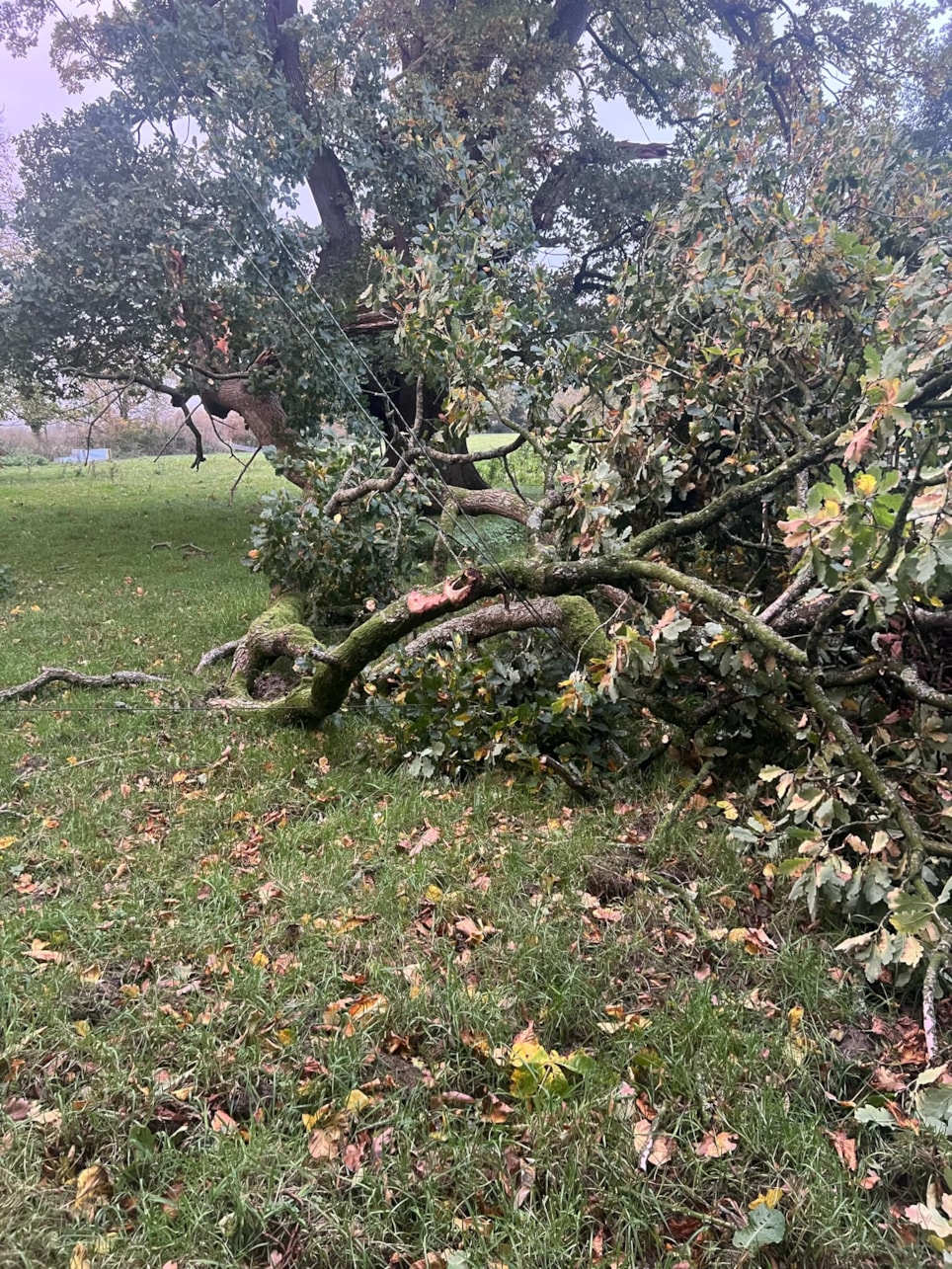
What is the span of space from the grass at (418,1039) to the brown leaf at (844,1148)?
0.03 metres

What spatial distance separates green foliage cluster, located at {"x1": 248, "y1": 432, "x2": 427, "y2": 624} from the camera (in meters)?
4.90

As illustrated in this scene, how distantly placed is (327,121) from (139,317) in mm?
2687

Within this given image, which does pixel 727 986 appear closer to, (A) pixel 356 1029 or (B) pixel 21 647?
(A) pixel 356 1029

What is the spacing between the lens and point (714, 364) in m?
3.60

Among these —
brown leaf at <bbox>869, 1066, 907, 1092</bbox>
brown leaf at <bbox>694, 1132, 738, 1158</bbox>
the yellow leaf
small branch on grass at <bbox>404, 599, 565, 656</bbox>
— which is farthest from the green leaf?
small branch on grass at <bbox>404, 599, 565, 656</bbox>

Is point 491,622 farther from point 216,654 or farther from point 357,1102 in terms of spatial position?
point 357,1102

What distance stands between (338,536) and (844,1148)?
4.19 m

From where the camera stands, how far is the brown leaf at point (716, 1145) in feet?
4.76

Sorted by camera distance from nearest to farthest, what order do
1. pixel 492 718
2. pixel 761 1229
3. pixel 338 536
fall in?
1. pixel 761 1229
2. pixel 492 718
3. pixel 338 536

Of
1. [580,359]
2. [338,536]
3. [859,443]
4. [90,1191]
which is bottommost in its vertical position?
[90,1191]

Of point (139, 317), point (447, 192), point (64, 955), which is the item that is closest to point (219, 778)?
point (64, 955)

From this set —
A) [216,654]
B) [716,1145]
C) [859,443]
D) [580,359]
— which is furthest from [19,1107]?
[580,359]

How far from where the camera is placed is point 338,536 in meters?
4.90

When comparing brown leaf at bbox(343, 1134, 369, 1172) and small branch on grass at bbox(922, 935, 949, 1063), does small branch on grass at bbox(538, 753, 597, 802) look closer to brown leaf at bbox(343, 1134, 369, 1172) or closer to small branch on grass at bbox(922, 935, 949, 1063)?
small branch on grass at bbox(922, 935, 949, 1063)
